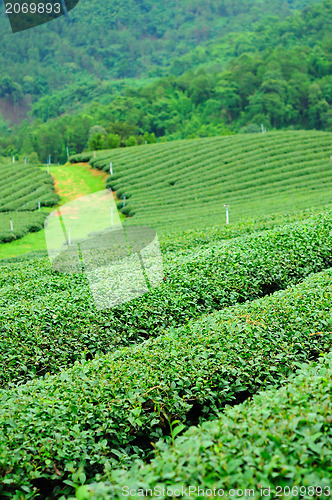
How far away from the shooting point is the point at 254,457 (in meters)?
2.60

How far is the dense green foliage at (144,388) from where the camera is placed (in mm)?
3391

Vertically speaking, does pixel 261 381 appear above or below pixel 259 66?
below

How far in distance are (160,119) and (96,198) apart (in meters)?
78.5

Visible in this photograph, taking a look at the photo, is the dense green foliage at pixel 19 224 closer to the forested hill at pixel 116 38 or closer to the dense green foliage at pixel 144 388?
the dense green foliage at pixel 144 388

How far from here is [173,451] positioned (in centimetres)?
279

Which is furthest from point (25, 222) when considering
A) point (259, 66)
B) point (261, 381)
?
point (259, 66)

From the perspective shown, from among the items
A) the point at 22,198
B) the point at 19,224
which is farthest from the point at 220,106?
the point at 19,224

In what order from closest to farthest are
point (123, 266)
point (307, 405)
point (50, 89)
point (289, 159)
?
point (307, 405) < point (123, 266) < point (289, 159) < point (50, 89)

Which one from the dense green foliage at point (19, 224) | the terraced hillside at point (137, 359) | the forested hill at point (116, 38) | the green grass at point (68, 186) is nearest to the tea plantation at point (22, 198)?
the dense green foliage at point (19, 224)

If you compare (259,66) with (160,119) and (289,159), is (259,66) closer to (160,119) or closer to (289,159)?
(160,119)

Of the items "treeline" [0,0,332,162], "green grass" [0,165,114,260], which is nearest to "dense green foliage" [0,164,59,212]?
"green grass" [0,165,114,260]

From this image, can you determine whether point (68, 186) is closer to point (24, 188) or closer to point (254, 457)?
point (24, 188)

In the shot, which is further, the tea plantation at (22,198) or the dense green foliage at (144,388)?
the tea plantation at (22,198)

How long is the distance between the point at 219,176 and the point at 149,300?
84.4ft
